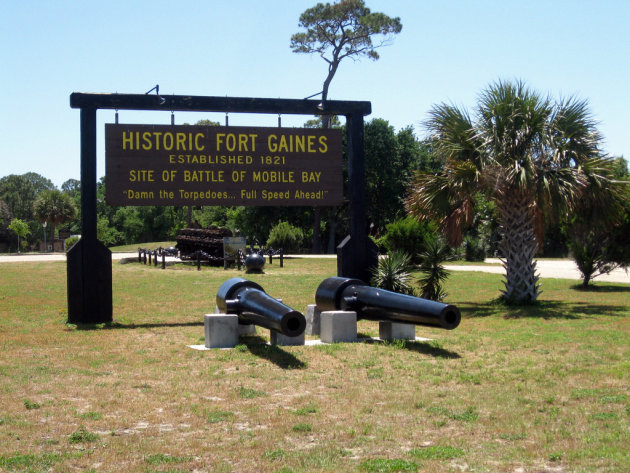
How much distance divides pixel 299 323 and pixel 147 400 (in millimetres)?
2262

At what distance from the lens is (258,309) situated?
9.34m

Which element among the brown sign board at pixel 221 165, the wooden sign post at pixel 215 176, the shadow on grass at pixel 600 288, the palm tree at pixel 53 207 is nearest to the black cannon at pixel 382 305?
the brown sign board at pixel 221 165

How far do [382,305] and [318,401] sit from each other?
133 inches

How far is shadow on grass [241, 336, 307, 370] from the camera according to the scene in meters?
8.61

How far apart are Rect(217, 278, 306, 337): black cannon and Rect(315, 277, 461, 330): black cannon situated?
1.11 metres

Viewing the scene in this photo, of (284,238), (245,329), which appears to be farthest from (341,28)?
(245,329)

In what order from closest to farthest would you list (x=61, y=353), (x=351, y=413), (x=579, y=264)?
1. (x=351, y=413)
2. (x=61, y=353)
3. (x=579, y=264)

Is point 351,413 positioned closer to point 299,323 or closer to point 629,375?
point 299,323

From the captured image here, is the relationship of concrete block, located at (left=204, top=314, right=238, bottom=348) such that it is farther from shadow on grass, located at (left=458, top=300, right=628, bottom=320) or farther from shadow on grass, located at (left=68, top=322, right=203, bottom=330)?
shadow on grass, located at (left=458, top=300, right=628, bottom=320)

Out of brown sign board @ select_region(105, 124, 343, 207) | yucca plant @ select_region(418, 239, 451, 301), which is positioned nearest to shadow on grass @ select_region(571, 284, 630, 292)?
yucca plant @ select_region(418, 239, 451, 301)

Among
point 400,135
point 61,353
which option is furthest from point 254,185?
point 400,135

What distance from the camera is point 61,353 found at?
960 cm

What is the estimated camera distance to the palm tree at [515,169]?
14797mm

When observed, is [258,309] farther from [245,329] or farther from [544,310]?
[544,310]
